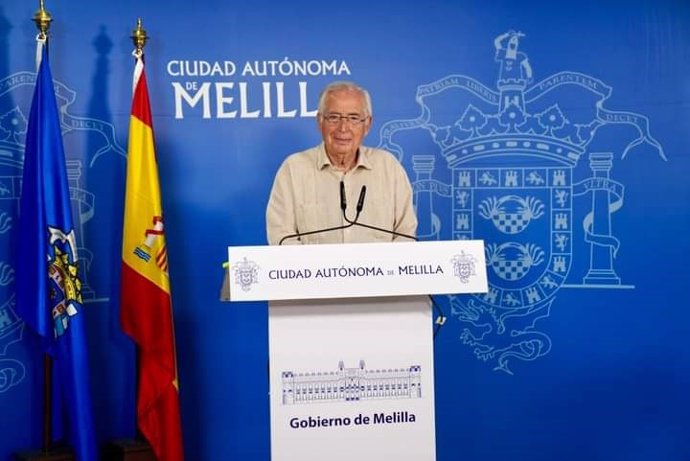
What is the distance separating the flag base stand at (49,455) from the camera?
11.9 ft

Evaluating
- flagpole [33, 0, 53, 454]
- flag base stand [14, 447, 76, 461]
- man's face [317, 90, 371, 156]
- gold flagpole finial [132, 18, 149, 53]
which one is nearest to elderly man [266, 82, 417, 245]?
man's face [317, 90, 371, 156]

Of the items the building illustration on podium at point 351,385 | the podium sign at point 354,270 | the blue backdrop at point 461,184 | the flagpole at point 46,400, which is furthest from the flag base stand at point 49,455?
the podium sign at point 354,270

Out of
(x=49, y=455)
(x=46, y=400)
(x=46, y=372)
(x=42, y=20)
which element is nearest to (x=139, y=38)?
(x=42, y=20)

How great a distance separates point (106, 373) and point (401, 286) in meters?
1.89

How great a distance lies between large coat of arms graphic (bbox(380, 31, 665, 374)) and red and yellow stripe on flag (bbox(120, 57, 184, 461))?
3.93 ft

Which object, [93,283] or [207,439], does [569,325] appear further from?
[93,283]

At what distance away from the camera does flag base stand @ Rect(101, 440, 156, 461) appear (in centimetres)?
371

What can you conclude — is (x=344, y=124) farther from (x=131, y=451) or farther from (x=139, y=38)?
(x=131, y=451)

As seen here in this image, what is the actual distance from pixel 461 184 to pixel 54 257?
75.4 inches

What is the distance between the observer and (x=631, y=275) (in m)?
4.26

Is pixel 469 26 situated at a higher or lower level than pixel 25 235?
higher

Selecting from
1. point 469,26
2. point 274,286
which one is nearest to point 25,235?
point 274,286

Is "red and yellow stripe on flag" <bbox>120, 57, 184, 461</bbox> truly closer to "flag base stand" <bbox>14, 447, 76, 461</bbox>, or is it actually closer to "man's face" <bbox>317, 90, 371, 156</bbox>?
"flag base stand" <bbox>14, 447, 76, 461</bbox>

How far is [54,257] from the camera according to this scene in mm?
3561
